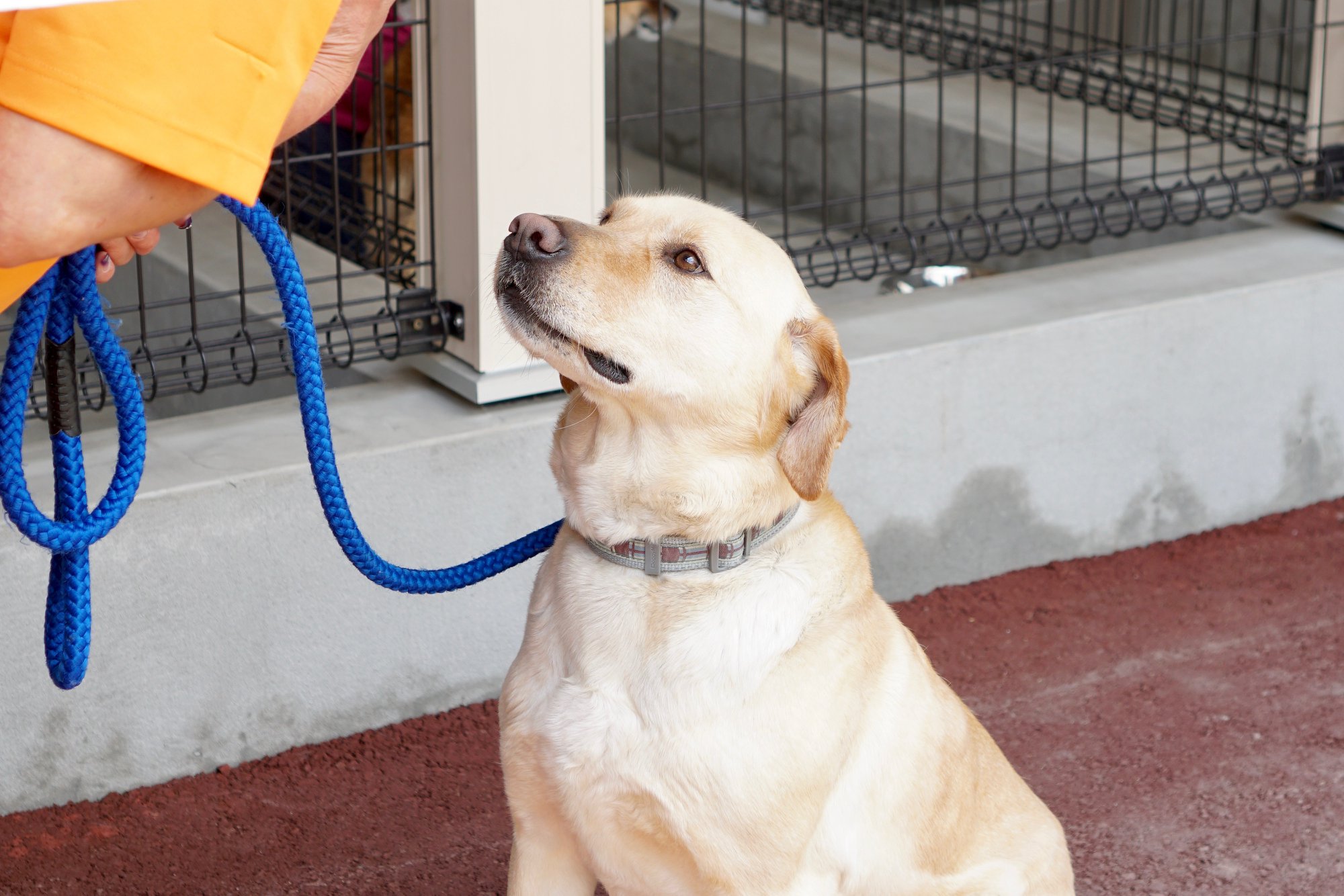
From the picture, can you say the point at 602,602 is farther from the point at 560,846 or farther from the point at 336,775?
the point at 336,775

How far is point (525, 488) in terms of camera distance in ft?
11.0

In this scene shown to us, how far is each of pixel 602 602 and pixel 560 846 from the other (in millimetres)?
380

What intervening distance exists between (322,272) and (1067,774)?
7.25ft

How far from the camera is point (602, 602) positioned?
2.04 m

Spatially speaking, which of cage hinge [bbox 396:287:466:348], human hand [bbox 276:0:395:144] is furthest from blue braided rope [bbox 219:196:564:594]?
cage hinge [bbox 396:287:466:348]

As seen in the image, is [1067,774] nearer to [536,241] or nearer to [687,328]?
[687,328]

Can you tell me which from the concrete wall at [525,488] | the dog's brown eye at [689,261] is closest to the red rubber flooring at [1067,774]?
the concrete wall at [525,488]

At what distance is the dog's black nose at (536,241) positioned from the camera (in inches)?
73.1

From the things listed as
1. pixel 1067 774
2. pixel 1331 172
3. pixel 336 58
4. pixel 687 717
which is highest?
pixel 336 58

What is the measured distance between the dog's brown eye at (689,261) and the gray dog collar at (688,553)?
357 millimetres

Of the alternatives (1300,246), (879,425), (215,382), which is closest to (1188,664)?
(879,425)

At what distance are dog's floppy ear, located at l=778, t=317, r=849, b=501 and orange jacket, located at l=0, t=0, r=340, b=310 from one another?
0.89 meters

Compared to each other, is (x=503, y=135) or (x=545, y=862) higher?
(x=503, y=135)

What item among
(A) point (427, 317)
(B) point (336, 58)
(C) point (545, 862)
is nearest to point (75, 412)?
(B) point (336, 58)
